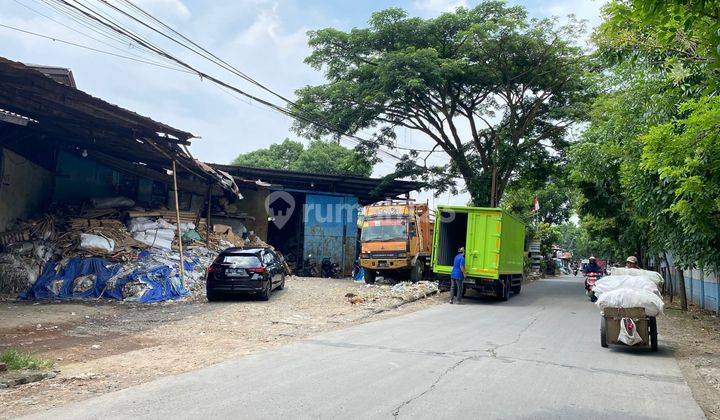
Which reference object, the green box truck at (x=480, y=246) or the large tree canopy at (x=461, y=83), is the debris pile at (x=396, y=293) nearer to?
the green box truck at (x=480, y=246)

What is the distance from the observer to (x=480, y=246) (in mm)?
18094

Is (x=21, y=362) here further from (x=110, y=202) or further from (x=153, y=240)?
(x=110, y=202)

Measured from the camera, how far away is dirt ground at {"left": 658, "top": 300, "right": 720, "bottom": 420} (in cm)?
672

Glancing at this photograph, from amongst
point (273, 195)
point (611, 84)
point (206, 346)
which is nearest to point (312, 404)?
point (206, 346)

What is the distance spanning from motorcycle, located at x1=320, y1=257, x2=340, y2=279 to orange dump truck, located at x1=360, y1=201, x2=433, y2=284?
6.14 m

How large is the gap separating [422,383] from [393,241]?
15.1 meters

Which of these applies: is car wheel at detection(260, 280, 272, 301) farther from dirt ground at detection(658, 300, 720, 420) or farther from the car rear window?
dirt ground at detection(658, 300, 720, 420)

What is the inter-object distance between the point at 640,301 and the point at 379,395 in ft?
17.9

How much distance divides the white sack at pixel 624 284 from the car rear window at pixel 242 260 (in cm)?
925

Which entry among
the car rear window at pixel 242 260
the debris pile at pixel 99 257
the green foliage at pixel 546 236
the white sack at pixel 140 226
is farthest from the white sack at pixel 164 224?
the green foliage at pixel 546 236

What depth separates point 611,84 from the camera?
1709 centimetres

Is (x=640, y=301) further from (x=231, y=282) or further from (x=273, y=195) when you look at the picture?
(x=273, y=195)

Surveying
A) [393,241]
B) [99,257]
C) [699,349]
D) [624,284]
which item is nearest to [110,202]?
[99,257]

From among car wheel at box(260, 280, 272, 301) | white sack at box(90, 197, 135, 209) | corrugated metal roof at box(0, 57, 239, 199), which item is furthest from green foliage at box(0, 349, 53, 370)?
white sack at box(90, 197, 135, 209)
